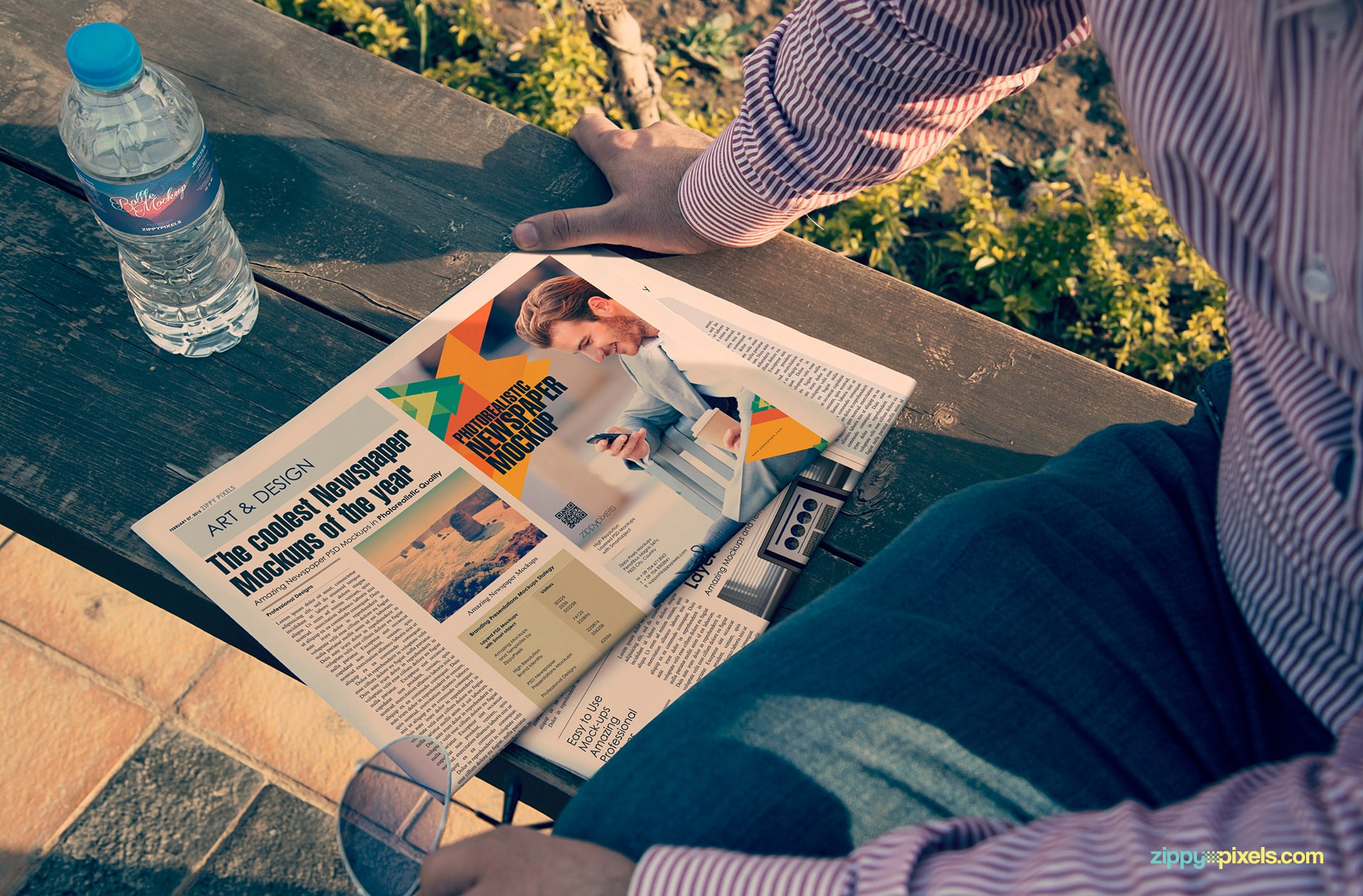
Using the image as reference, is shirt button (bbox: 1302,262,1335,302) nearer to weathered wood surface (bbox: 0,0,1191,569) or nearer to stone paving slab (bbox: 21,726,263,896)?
weathered wood surface (bbox: 0,0,1191,569)

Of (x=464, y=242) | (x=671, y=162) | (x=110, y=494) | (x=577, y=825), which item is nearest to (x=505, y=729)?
(x=577, y=825)

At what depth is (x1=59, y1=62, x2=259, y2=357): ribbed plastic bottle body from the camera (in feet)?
2.65

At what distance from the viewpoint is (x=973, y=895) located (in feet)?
1.61

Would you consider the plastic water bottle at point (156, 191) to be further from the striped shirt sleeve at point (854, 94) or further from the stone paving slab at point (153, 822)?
the stone paving slab at point (153, 822)

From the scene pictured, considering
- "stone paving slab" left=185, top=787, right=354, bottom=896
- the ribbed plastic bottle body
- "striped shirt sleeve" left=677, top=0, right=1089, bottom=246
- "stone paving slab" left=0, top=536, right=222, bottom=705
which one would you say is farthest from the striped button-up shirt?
"stone paving slab" left=0, top=536, right=222, bottom=705

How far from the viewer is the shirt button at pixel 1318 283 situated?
0.50 meters

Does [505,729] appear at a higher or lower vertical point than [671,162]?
lower

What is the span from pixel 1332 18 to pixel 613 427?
668 mm

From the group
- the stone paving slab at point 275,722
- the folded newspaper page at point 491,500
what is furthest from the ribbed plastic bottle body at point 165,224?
the stone paving slab at point 275,722

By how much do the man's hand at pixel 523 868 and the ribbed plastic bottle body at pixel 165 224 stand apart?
2.03 feet

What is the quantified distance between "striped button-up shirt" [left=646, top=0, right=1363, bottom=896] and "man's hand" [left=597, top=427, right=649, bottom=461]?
0.44 metres

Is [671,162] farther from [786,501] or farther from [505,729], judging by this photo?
[505,729]

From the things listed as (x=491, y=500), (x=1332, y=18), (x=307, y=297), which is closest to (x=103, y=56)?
(x=307, y=297)

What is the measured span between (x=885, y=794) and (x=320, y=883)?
941 millimetres
